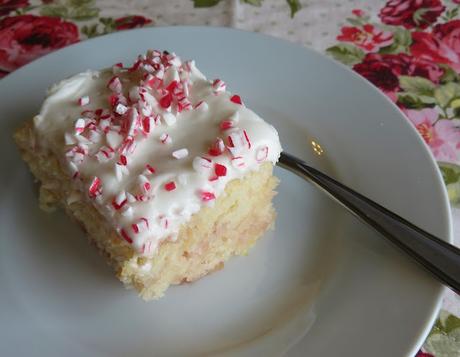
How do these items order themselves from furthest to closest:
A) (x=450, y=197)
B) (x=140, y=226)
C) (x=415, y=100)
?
1. (x=415, y=100)
2. (x=450, y=197)
3. (x=140, y=226)

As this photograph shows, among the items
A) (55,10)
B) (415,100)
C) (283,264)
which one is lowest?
(283,264)

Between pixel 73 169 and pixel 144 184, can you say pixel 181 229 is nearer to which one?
pixel 144 184

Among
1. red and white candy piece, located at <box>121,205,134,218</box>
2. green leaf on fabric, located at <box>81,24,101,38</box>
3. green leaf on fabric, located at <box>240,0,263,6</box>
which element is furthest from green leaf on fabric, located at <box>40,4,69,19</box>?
red and white candy piece, located at <box>121,205,134,218</box>

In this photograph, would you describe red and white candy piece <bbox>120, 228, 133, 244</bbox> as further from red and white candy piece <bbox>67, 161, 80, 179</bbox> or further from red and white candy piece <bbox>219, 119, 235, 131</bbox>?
red and white candy piece <bbox>219, 119, 235, 131</bbox>

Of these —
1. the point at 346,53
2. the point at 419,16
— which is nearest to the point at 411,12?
the point at 419,16

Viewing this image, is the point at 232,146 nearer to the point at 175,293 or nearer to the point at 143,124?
the point at 143,124

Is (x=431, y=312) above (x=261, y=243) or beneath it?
above

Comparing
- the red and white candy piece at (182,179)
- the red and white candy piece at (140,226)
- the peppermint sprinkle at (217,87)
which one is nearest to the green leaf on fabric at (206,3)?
the peppermint sprinkle at (217,87)

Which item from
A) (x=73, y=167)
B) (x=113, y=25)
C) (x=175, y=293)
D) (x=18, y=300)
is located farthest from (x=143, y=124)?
(x=113, y=25)
